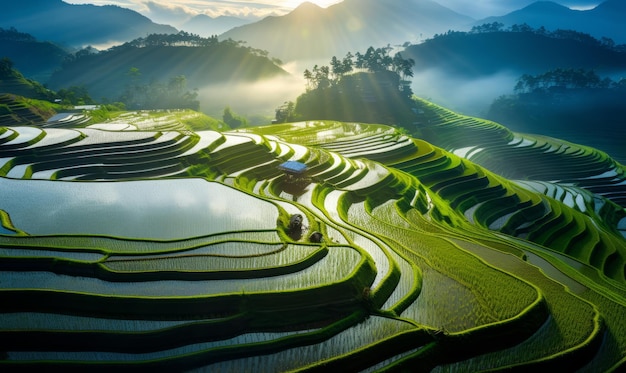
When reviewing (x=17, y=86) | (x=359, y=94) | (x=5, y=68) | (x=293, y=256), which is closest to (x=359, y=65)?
(x=359, y=94)

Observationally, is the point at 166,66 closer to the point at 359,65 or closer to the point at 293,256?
the point at 359,65

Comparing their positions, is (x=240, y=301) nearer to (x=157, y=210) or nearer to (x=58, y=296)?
(x=58, y=296)

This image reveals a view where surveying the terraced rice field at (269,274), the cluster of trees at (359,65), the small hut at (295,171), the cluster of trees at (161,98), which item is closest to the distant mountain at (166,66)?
the cluster of trees at (161,98)

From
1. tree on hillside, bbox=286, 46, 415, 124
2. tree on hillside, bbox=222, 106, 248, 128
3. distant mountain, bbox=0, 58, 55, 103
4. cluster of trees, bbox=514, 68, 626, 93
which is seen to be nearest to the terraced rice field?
tree on hillside, bbox=286, 46, 415, 124

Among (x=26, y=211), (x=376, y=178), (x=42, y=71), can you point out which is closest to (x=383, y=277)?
(x=376, y=178)

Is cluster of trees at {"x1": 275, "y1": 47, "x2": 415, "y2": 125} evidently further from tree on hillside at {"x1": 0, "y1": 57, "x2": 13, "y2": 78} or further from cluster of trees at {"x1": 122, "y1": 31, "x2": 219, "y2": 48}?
cluster of trees at {"x1": 122, "y1": 31, "x2": 219, "y2": 48}

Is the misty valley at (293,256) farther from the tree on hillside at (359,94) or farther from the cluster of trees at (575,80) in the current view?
the cluster of trees at (575,80)

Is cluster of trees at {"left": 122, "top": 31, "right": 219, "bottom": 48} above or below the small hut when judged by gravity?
above
